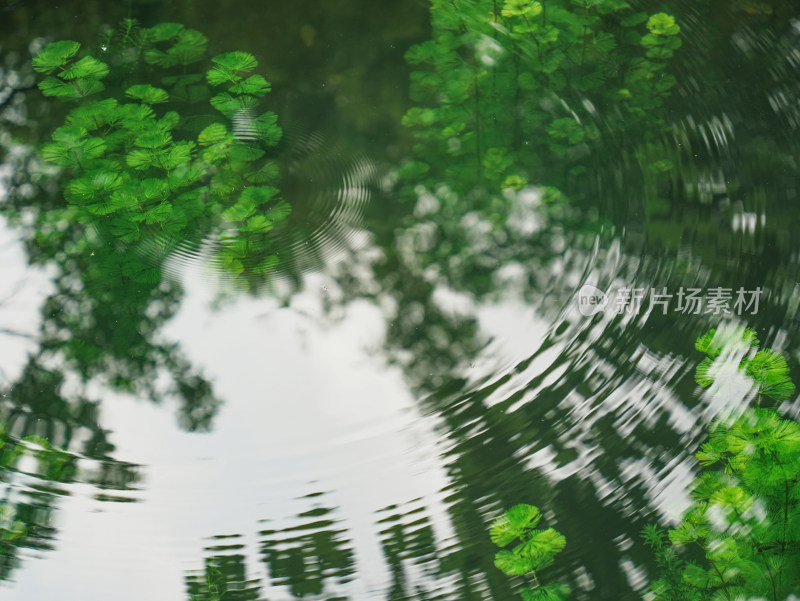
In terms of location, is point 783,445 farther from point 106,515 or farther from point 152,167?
point 152,167

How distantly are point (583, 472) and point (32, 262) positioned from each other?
1150 mm

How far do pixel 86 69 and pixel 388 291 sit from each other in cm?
94

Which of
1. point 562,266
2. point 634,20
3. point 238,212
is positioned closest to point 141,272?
point 238,212

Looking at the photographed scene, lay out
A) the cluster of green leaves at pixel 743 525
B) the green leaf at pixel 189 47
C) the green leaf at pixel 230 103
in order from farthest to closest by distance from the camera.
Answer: the green leaf at pixel 189 47 < the green leaf at pixel 230 103 < the cluster of green leaves at pixel 743 525

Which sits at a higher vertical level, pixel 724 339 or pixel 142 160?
pixel 724 339

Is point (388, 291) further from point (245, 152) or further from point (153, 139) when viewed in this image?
point (153, 139)

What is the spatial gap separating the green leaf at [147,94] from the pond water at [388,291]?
7 cm

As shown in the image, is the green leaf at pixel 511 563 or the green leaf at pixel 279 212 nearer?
the green leaf at pixel 511 563

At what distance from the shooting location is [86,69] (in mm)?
1913

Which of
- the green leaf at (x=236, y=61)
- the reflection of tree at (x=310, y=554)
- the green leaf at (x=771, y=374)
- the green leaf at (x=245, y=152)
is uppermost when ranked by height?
the green leaf at (x=771, y=374)

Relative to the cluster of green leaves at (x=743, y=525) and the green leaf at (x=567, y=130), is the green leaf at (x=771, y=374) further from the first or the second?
the green leaf at (x=567, y=130)

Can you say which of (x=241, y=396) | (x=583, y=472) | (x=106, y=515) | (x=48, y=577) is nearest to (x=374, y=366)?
(x=241, y=396)

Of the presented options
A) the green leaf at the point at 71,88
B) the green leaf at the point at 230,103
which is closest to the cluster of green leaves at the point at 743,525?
the green leaf at the point at 230,103

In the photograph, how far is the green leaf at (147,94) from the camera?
1.88 metres
